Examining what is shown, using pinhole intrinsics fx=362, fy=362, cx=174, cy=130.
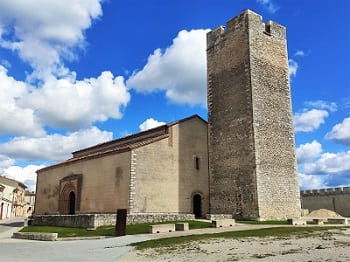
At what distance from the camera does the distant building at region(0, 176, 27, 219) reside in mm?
61250

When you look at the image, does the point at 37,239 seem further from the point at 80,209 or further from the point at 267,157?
the point at 267,157

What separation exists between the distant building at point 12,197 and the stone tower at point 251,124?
143 ft

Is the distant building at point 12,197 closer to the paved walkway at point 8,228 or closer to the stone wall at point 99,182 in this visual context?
the paved walkway at point 8,228

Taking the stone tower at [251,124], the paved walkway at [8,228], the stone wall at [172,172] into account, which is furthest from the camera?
the stone tower at [251,124]

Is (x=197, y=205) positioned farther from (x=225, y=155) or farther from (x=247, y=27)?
(x=247, y=27)

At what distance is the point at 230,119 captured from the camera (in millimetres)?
27812

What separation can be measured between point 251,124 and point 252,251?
16.3 metres

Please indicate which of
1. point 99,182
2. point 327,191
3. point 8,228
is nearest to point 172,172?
point 99,182

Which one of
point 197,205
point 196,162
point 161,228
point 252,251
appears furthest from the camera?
point 196,162

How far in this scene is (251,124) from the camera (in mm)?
26016

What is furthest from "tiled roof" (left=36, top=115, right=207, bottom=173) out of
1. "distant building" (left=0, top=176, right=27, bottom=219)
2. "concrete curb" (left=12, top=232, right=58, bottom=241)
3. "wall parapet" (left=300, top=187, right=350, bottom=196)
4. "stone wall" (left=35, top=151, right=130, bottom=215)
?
"distant building" (left=0, top=176, right=27, bottom=219)

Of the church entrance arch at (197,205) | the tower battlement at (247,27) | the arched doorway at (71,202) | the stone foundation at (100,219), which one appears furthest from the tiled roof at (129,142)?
the tower battlement at (247,27)

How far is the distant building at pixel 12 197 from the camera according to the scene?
61.2m

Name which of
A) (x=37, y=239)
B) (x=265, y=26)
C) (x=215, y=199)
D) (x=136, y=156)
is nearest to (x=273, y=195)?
(x=215, y=199)
